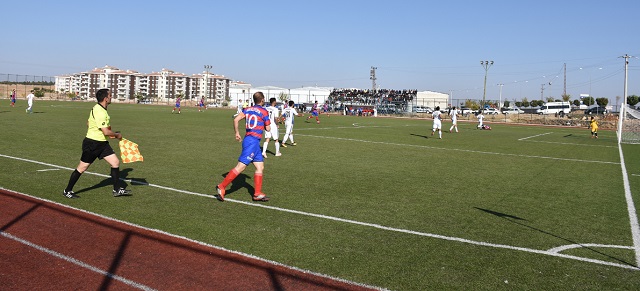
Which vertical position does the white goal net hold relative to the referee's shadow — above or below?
above

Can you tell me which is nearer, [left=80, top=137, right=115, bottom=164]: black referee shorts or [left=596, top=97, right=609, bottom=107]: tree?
[left=80, top=137, right=115, bottom=164]: black referee shorts

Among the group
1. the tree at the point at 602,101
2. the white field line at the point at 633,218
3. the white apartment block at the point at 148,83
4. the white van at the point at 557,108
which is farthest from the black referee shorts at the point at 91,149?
the white apartment block at the point at 148,83

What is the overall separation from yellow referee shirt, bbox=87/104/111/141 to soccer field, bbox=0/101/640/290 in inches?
43.6

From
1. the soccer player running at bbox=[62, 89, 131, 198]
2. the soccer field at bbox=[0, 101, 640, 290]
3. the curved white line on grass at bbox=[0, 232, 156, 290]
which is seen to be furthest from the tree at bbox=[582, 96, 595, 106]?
the curved white line on grass at bbox=[0, 232, 156, 290]

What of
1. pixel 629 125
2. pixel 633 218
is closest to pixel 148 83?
pixel 629 125

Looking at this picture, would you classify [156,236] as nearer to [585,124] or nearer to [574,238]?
[574,238]

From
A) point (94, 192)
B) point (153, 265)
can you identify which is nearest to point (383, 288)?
point (153, 265)

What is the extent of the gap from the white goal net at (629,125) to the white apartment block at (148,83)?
154228 mm

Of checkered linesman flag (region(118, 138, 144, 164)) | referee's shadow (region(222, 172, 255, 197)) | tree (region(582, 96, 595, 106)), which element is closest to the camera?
checkered linesman flag (region(118, 138, 144, 164))

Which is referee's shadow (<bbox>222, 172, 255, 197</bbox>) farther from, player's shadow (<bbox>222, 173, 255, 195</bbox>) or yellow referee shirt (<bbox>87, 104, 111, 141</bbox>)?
yellow referee shirt (<bbox>87, 104, 111, 141</bbox>)

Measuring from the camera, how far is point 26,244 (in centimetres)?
576

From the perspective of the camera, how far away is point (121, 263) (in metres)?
5.25

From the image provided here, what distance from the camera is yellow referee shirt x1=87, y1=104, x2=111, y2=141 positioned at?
8125 mm

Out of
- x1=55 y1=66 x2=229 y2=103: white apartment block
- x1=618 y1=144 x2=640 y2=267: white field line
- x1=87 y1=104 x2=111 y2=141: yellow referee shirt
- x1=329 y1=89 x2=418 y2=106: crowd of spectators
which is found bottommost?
x1=618 y1=144 x2=640 y2=267: white field line
